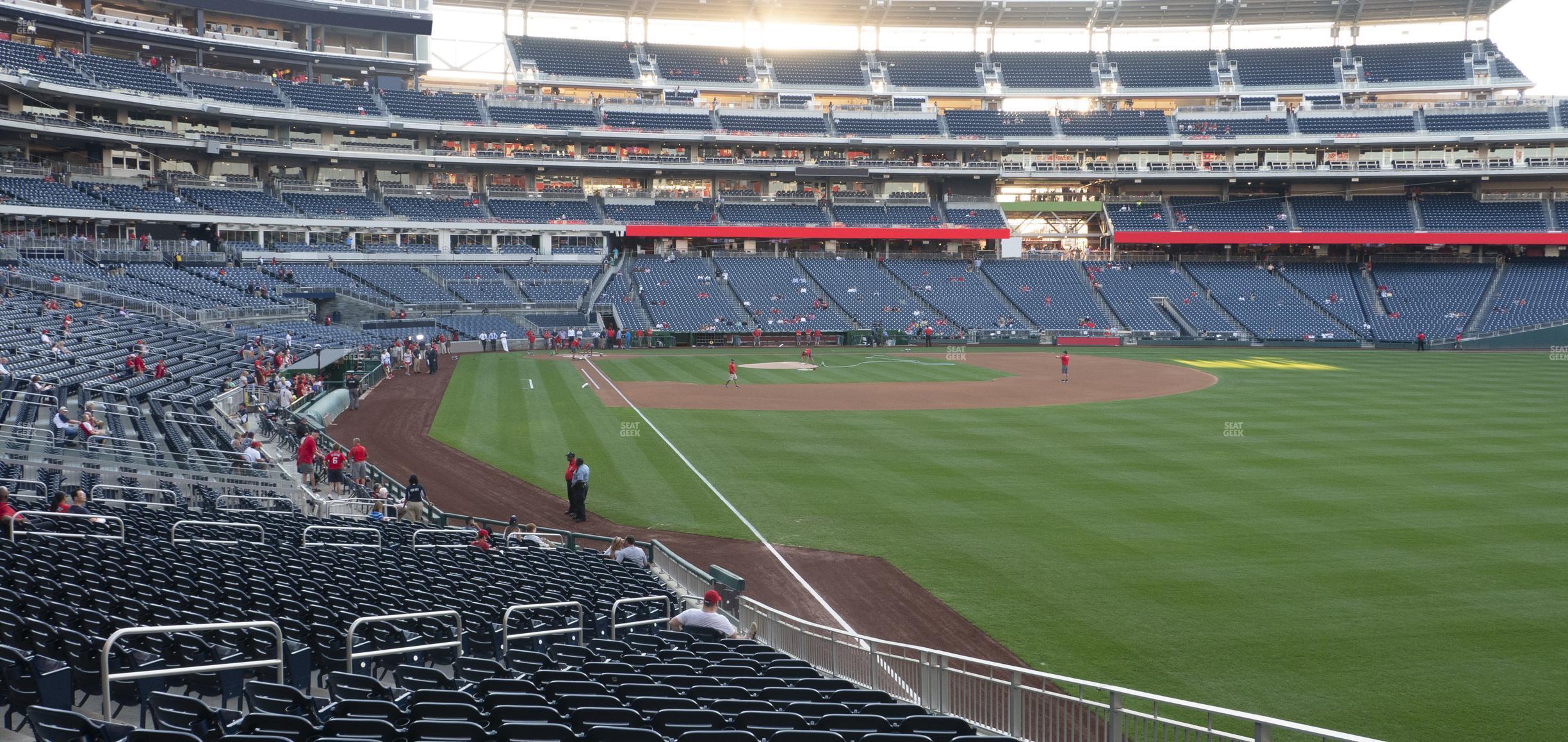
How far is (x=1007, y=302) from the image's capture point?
243 feet

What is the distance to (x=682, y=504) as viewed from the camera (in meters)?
22.7

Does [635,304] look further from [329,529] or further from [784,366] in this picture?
[329,529]

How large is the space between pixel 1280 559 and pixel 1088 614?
4845 millimetres

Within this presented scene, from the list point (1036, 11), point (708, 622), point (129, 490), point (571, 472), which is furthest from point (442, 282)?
point (708, 622)

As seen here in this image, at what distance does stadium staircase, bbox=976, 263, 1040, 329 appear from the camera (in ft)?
234

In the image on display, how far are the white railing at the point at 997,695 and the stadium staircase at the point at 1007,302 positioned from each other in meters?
60.3

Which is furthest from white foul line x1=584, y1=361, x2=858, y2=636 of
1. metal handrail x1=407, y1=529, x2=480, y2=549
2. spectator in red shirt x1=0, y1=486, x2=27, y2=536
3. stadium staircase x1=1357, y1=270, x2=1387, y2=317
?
stadium staircase x1=1357, y1=270, x2=1387, y2=317

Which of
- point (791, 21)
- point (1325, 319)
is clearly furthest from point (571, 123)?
point (1325, 319)

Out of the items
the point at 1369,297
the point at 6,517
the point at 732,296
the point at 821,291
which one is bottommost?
the point at 6,517

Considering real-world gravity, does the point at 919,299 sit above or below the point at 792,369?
above

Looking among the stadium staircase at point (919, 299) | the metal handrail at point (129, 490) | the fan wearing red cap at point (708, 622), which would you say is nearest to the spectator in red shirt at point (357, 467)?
the metal handrail at point (129, 490)

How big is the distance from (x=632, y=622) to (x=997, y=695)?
4568 mm

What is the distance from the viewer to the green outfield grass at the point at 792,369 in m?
47.2

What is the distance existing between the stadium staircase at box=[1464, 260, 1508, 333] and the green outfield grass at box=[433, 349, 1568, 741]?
1253 inches
